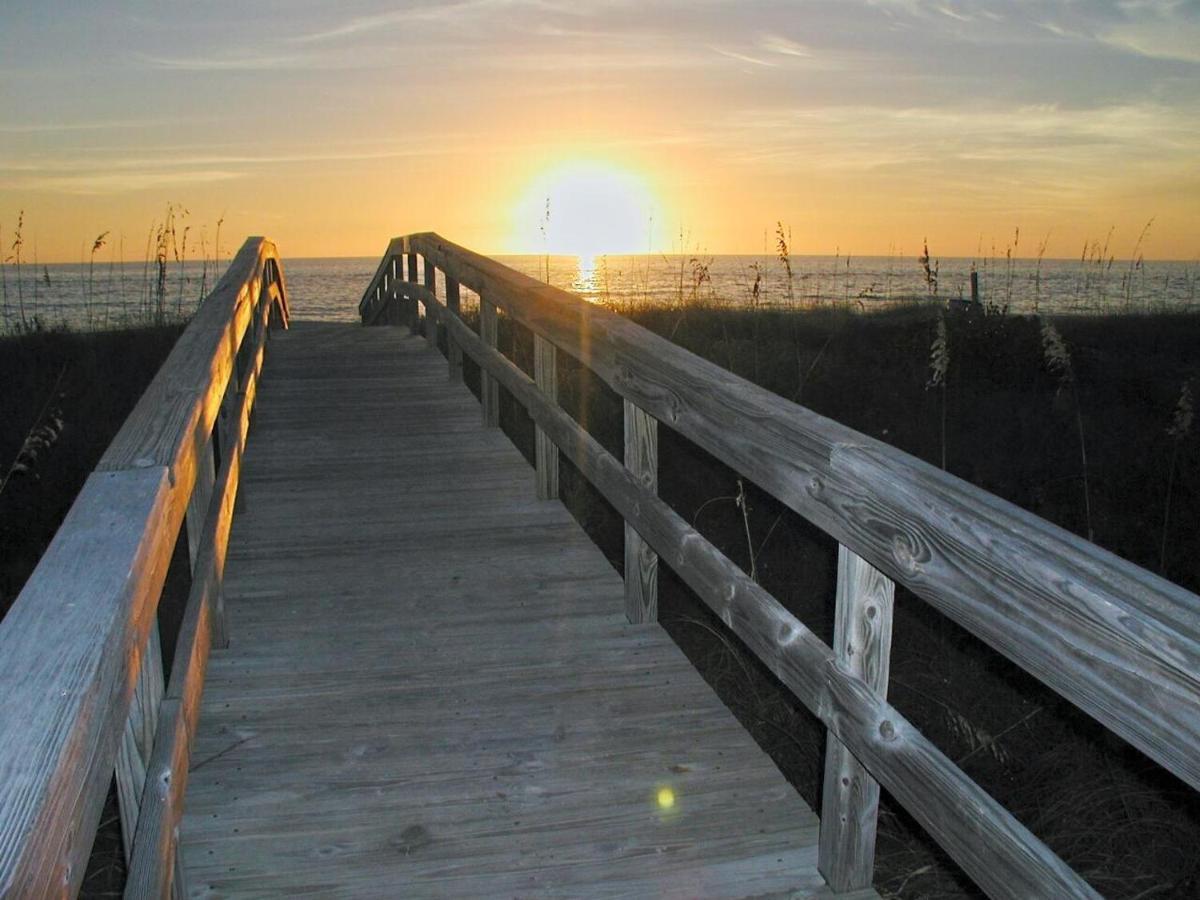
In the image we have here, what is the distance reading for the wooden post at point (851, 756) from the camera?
2.13m

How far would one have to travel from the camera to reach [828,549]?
21.3ft

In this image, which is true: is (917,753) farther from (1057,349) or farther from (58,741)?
(1057,349)

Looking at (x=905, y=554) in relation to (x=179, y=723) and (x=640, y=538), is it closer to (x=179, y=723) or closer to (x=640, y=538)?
(x=179, y=723)

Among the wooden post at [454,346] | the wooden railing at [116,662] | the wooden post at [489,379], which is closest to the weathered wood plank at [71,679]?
the wooden railing at [116,662]

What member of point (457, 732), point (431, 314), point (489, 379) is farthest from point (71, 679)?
point (431, 314)

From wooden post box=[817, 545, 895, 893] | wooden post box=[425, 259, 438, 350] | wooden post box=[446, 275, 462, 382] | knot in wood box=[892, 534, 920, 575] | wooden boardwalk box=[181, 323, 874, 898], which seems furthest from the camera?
wooden post box=[425, 259, 438, 350]

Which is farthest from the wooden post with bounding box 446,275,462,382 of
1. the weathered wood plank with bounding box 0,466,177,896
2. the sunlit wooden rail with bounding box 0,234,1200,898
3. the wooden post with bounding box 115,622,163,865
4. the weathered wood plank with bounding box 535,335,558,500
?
the weathered wood plank with bounding box 0,466,177,896

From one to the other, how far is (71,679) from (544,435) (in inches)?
158

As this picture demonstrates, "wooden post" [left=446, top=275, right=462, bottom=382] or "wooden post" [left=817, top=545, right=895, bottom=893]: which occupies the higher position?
"wooden post" [left=446, top=275, right=462, bottom=382]

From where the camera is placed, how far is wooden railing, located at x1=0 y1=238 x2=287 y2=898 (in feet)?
3.69

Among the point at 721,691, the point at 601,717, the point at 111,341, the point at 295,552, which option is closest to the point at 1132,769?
the point at 721,691

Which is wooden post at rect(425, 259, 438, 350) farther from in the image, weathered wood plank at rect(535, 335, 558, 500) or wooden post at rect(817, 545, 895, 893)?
wooden post at rect(817, 545, 895, 893)

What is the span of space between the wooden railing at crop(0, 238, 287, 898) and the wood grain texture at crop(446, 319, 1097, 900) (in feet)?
4.37

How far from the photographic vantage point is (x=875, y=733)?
81.2 inches
